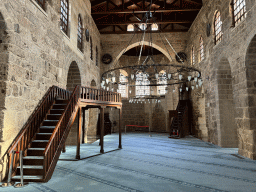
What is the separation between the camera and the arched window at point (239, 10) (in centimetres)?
633

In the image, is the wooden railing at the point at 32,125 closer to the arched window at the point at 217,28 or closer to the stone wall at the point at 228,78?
the stone wall at the point at 228,78

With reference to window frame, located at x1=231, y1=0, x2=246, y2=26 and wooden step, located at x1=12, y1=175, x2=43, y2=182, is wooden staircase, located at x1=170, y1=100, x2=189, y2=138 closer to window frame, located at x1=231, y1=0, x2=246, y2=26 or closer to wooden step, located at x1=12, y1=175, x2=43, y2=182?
window frame, located at x1=231, y1=0, x2=246, y2=26

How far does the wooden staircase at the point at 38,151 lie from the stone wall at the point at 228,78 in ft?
19.3

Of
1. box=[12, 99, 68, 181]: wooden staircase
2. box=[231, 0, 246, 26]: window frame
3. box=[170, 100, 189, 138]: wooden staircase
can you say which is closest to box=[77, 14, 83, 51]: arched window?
box=[12, 99, 68, 181]: wooden staircase

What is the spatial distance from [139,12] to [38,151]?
9.86 meters

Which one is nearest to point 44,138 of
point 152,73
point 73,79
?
point 73,79

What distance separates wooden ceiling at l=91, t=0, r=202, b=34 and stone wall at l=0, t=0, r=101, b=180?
18.0 feet

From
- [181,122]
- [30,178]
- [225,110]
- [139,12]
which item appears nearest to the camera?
[30,178]

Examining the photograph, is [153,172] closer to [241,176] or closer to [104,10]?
[241,176]

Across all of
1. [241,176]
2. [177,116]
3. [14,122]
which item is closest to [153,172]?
[241,176]

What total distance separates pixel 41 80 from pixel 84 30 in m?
5.49

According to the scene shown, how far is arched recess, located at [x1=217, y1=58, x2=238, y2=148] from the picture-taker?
8016 mm

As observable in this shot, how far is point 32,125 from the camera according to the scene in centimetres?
485

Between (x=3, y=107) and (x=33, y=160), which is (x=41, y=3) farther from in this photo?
(x=33, y=160)
